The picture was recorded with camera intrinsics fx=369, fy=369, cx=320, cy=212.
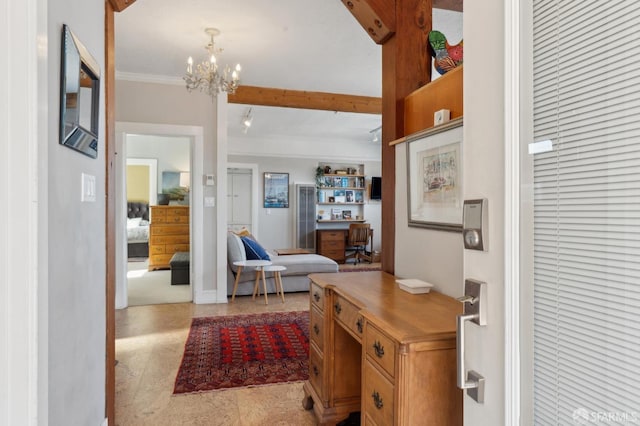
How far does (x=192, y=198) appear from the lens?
4703 millimetres

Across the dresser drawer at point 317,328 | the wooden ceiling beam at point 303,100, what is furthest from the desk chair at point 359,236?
the dresser drawer at point 317,328

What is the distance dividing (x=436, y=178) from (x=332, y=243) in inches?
261

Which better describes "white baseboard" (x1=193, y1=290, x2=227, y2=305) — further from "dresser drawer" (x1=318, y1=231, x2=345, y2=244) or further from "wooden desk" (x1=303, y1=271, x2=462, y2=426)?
"dresser drawer" (x1=318, y1=231, x2=345, y2=244)

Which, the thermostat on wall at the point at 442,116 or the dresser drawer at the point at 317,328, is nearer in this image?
the thermostat on wall at the point at 442,116

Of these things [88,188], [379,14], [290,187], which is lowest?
[88,188]

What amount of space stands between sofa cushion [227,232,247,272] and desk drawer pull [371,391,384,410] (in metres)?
3.68

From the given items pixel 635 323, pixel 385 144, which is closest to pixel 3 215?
pixel 635 323

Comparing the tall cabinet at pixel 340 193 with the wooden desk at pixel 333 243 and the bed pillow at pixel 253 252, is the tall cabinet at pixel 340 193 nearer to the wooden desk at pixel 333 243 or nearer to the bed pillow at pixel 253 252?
the wooden desk at pixel 333 243

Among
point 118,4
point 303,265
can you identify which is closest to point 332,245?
point 303,265

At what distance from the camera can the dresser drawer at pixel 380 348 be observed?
1.20m

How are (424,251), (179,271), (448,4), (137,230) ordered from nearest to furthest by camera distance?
(424,251) → (448,4) → (179,271) → (137,230)

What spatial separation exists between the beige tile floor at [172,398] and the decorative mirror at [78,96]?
1.54 metres

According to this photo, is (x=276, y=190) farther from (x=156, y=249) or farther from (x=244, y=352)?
(x=244, y=352)

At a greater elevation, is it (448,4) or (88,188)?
(448,4)
